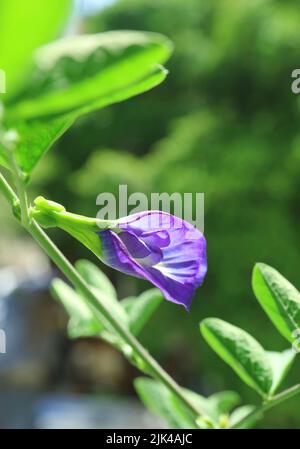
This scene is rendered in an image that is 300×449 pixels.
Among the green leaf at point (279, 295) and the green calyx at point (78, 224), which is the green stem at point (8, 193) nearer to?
the green calyx at point (78, 224)

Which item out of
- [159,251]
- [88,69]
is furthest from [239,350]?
[88,69]

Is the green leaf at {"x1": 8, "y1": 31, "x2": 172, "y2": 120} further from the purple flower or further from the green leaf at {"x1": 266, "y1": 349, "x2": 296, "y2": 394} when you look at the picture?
the green leaf at {"x1": 266, "y1": 349, "x2": 296, "y2": 394}

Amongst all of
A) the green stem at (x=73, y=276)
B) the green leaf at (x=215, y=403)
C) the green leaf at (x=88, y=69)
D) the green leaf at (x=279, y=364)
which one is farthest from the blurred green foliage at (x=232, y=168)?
the green leaf at (x=88, y=69)

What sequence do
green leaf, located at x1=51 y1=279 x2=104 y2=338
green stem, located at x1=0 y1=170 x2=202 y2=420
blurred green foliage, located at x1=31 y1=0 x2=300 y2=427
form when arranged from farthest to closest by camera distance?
blurred green foliage, located at x1=31 y1=0 x2=300 y2=427, green leaf, located at x1=51 y1=279 x2=104 y2=338, green stem, located at x1=0 y1=170 x2=202 y2=420

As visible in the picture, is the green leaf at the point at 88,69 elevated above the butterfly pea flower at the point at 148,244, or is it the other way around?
the green leaf at the point at 88,69

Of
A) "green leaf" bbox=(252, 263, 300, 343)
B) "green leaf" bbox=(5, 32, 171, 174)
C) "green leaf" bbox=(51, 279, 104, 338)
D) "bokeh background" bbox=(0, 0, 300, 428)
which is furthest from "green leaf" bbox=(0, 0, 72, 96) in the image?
"bokeh background" bbox=(0, 0, 300, 428)

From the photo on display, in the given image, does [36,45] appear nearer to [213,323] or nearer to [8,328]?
[213,323]

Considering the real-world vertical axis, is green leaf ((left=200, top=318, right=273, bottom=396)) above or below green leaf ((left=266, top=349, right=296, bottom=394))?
above
